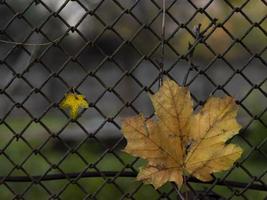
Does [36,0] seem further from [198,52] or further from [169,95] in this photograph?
[198,52]

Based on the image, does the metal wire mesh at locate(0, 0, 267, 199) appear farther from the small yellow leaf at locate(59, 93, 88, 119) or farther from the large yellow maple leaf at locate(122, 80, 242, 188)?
the large yellow maple leaf at locate(122, 80, 242, 188)

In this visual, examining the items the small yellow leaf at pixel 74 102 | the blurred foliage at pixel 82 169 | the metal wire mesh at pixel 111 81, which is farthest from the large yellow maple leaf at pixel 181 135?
the metal wire mesh at pixel 111 81

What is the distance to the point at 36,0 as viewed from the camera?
2.73m

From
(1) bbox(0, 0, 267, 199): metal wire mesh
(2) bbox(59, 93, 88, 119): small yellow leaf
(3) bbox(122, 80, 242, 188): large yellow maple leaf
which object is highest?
(1) bbox(0, 0, 267, 199): metal wire mesh

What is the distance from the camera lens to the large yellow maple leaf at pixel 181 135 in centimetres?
231

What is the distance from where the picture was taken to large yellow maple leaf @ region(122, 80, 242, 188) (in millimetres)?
2312

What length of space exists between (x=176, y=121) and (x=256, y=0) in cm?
333

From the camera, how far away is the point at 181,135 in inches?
90.8

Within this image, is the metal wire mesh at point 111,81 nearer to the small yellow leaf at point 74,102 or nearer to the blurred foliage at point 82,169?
the blurred foliage at point 82,169

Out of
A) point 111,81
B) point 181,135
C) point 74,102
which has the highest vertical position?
point 111,81

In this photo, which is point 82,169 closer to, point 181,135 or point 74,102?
point 74,102

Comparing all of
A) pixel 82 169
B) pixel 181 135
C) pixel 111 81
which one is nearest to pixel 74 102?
pixel 181 135

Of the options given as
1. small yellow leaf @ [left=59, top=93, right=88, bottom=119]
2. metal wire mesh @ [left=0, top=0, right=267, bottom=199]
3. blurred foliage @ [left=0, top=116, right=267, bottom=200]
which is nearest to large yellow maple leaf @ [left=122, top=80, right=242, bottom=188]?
small yellow leaf @ [left=59, top=93, right=88, bottom=119]

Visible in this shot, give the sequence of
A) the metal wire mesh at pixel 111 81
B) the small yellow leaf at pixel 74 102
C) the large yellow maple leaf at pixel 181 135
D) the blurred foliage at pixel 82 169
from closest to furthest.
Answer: the large yellow maple leaf at pixel 181 135 < the small yellow leaf at pixel 74 102 < the blurred foliage at pixel 82 169 < the metal wire mesh at pixel 111 81
